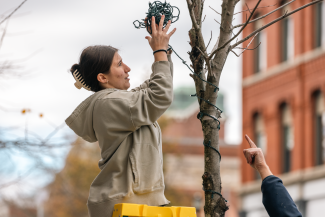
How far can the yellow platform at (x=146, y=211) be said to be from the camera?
259cm

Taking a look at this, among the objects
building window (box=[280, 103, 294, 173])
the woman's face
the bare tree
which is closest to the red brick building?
building window (box=[280, 103, 294, 173])

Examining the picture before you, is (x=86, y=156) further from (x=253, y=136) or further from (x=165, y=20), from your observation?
(x=165, y=20)

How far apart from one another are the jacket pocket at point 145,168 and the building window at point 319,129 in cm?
1635

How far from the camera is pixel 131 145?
9.66 feet

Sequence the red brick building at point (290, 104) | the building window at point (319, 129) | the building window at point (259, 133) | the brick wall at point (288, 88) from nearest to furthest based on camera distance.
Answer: the building window at point (319, 129)
the red brick building at point (290, 104)
the brick wall at point (288, 88)
the building window at point (259, 133)

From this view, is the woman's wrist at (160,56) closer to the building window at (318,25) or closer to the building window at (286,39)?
the building window at (318,25)

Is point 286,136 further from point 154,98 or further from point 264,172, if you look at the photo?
point 264,172

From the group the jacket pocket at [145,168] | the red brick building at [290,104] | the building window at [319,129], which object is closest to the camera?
the jacket pocket at [145,168]

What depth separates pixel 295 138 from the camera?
1961cm

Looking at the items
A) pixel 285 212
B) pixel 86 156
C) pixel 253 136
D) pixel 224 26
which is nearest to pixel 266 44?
pixel 253 136

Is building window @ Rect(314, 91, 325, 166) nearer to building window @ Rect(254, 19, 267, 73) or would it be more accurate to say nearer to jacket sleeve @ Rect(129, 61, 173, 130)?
building window @ Rect(254, 19, 267, 73)

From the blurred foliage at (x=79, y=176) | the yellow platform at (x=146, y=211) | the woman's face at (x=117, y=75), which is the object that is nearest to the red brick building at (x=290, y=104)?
the blurred foliage at (x=79, y=176)

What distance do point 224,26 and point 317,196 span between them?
1559 cm

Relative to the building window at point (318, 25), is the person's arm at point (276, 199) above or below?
below
